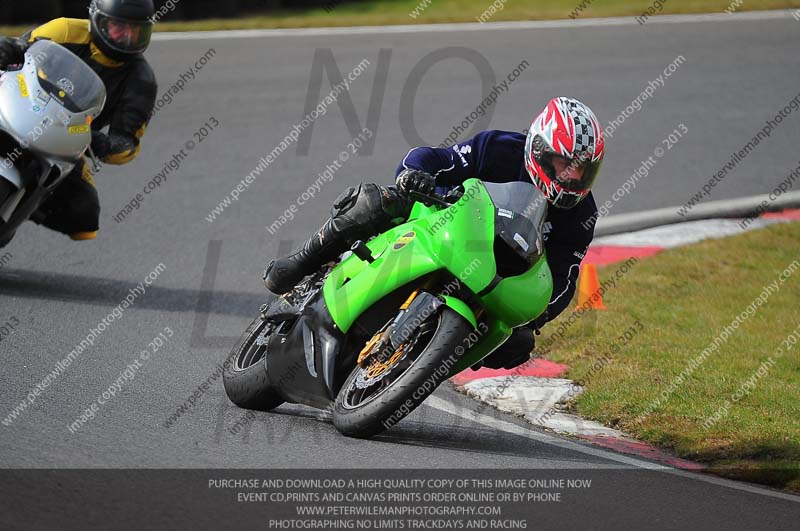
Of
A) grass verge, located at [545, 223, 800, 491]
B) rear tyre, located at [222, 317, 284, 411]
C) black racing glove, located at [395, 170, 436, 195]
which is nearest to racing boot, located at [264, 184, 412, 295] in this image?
black racing glove, located at [395, 170, 436, 195]

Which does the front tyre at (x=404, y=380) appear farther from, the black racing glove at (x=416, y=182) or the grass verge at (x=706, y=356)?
the grass verge at (x=706, y=356)

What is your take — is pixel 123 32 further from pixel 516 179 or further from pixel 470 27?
pixel 470 27

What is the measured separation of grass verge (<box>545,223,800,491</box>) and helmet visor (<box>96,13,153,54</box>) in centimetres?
348

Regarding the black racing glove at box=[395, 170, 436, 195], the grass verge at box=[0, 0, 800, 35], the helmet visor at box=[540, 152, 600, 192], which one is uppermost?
the helmet visor at box=[540, 152, 600, 192]

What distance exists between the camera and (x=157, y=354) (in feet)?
23.1

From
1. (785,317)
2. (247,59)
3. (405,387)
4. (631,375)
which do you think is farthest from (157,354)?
(247,59)

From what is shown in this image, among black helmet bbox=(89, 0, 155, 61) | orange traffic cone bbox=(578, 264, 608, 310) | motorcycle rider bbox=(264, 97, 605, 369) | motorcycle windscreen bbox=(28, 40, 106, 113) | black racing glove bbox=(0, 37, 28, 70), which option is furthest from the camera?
orange traffic cone bbox=(578, 264, 608, 310)

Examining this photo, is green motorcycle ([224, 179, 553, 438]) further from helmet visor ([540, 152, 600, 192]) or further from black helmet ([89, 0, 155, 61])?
black helmet ([89, 0, 155, 61])

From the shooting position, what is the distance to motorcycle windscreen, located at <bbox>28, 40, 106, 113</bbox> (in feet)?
24.1

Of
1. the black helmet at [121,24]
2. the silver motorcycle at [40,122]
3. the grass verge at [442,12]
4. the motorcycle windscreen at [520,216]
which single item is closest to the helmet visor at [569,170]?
the motorcycle windscreen at [520,216]

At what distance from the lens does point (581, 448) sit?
6004 mm

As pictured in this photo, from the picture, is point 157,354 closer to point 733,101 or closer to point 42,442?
point 42,442

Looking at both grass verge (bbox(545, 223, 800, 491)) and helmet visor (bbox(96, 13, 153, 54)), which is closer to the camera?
grass verge (bbox(545, 223, 800, 491))

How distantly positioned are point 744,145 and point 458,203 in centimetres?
860
